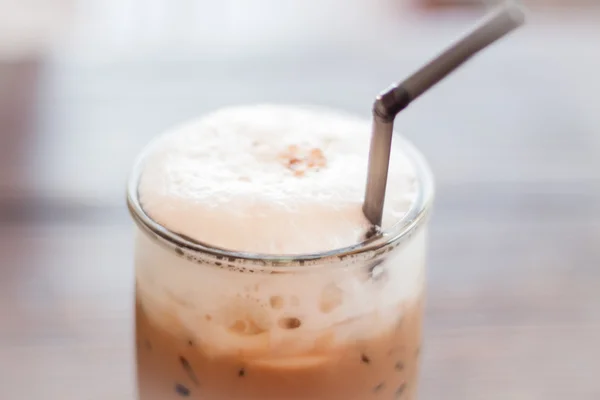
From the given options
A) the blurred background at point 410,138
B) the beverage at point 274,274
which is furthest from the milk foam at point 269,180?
the blurred background at point 410,138

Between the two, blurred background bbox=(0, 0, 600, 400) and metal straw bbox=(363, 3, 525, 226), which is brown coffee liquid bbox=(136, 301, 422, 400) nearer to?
metal straw bbox=(363, 3, 525, 226)

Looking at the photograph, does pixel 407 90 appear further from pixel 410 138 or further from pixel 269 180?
pixel 410 138

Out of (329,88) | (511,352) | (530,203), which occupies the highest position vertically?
(329,88)

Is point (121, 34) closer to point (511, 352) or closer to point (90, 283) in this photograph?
point (90, 283)

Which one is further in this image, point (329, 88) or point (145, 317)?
point (329, 88)

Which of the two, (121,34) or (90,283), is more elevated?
(121,34)

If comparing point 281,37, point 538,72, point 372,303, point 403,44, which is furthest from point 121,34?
point 372,303

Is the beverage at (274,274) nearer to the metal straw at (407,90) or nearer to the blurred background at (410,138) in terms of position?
the metal straw at (407,90)
